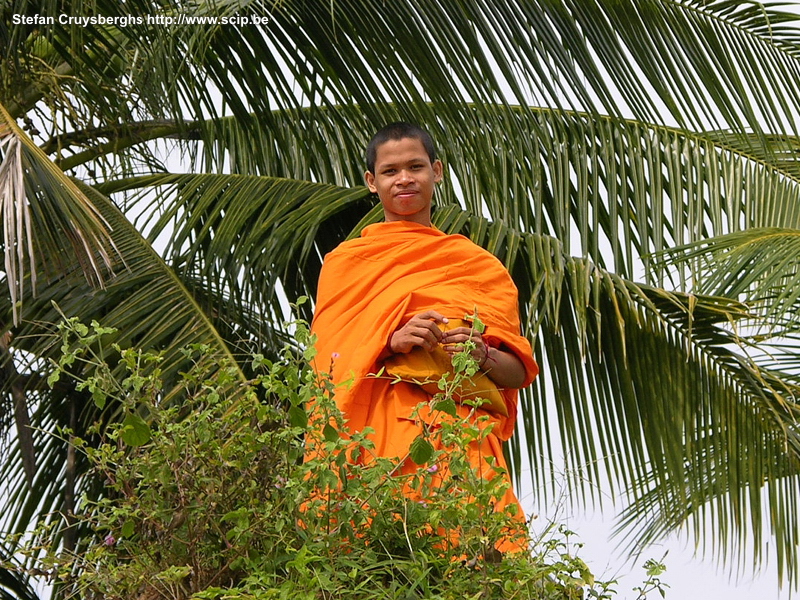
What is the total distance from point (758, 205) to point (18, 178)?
3.48 m

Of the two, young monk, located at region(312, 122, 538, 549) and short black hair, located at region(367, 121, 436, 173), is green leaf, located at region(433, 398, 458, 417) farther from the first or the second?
short black hair, located at region(367, 121, 436, 173)

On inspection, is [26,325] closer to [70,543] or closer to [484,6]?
[70,543]

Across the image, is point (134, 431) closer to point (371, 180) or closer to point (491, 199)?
point (371, 180)

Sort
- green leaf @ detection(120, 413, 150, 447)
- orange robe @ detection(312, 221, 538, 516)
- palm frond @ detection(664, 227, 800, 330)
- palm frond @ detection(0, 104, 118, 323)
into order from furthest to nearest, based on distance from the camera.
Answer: palm frond @ detection(664, 227, 800, 330) < palm frond @ detection(0, 104, 118, 323) < orange robe @ detection(312, 221, 538, 516) < green leaf @ detection(120, 413, 150, 447)

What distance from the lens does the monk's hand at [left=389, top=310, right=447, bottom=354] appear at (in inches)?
132

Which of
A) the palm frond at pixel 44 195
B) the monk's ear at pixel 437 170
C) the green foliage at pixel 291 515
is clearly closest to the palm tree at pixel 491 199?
the palm frond at pixel 44 195

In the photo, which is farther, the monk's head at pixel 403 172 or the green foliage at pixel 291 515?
the monk's head at pixel 403 172

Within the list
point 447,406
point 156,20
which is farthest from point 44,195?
point 447,406

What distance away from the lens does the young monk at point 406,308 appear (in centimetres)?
339

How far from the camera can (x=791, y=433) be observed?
16.1 ft

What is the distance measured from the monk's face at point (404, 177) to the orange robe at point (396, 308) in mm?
51

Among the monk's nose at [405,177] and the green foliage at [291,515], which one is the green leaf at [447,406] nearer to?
the green foliage at [291,515]

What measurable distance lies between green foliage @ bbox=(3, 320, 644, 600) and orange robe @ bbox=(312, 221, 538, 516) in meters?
0.49

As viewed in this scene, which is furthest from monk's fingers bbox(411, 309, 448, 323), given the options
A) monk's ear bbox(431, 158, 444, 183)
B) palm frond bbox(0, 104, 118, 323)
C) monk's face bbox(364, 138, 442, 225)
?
palm frond bbox(0, 104, 118, 323)
